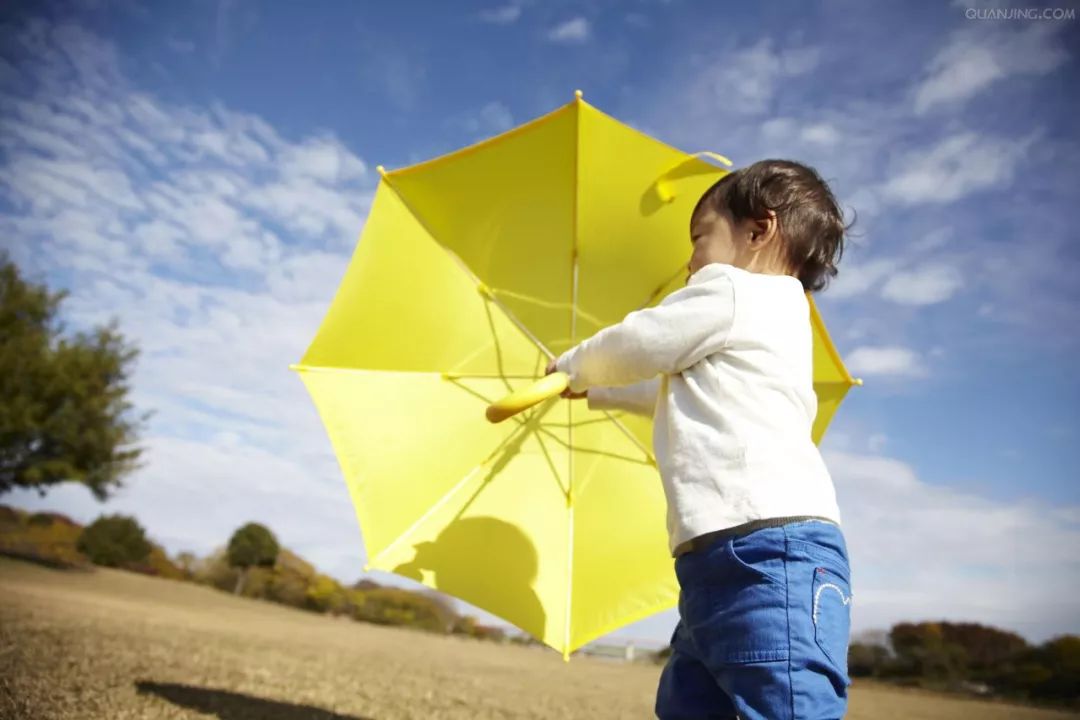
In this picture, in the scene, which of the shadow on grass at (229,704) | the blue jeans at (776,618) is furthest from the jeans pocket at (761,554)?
Answer: the shadow on grass at (229,704)

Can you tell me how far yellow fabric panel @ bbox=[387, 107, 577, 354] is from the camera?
3.43 metres

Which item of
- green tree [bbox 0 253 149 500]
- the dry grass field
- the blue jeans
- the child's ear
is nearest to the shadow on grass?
the dry grass field

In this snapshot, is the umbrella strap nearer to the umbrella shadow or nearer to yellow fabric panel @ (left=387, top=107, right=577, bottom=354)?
yellow fabric panel @ (left=387, top=107, right=577, bottom=354)

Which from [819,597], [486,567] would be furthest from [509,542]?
[819,597]

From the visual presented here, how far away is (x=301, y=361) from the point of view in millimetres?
3582

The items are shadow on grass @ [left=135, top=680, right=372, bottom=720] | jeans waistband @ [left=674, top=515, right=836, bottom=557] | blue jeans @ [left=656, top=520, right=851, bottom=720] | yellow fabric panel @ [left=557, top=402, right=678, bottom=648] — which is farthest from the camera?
shadow on grass @ [left=135, top=680, right=372, bottom=720]

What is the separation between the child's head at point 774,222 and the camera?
6.90ft

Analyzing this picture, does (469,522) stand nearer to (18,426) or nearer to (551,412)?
(551,412)

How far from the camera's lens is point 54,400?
1839 cm

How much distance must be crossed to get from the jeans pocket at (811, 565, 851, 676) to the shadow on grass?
318cm

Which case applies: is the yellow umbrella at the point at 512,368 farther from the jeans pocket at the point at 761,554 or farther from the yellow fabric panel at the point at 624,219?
the jeans pocket at the point at 761,554

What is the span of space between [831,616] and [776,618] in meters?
0.16

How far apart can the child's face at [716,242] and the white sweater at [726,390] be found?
0.13 metres

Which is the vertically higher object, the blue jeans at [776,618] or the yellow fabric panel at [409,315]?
the yellow fabric panel at [409,315]
